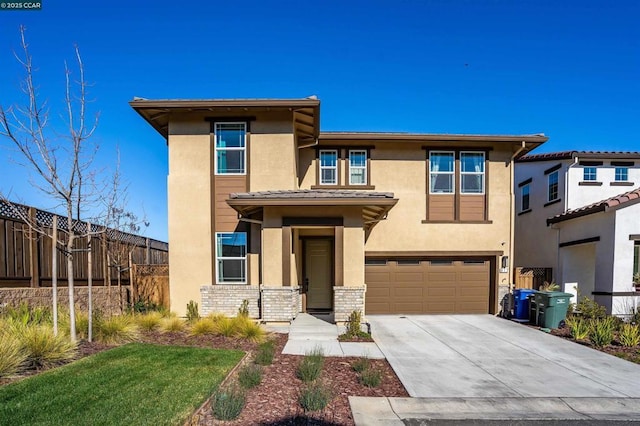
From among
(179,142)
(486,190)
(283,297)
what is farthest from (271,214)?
(486,190)

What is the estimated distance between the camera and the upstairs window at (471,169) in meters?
13.4

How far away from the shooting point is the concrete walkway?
7.80m

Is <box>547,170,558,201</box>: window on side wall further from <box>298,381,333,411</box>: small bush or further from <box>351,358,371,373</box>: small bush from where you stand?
<box>298,381,333,411</box>: small bush

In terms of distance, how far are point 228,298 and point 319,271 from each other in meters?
3.49

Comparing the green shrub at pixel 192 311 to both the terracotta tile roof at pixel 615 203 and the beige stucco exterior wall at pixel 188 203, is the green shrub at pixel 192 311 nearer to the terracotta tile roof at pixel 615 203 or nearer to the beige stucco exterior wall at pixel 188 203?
the beige stucco exterior wall at pixel 188 203

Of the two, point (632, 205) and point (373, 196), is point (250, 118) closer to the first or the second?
point (373, 196)

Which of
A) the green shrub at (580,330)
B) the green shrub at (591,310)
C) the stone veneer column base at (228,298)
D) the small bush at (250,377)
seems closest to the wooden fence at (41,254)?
the stone veneer column base at (228,298)

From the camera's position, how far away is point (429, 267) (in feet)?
43.0

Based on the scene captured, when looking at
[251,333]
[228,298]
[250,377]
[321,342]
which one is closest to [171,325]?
[228,298]

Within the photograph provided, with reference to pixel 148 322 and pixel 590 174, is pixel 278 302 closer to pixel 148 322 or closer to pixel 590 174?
pixel 148 322

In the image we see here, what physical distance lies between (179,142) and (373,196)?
6.94m

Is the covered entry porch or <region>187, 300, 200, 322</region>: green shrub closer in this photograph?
the covered entry porch

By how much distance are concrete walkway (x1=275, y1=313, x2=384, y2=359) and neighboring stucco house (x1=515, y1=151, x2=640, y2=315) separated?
9112 millimetres

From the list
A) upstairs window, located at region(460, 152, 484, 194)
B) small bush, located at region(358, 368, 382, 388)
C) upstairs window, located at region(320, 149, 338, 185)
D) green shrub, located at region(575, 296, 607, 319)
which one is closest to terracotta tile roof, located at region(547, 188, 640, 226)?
green shrub, located at region(575, 296, 607, 319)
